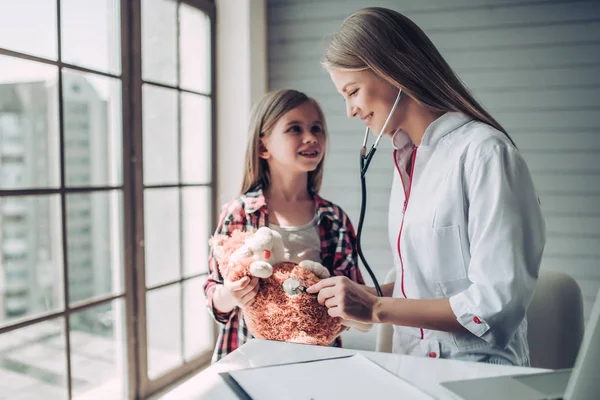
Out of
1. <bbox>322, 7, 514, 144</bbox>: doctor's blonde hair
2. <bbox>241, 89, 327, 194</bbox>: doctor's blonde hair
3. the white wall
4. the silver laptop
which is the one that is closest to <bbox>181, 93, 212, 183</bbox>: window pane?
the white wall

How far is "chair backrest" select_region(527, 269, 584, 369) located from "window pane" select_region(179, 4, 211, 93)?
2114 millimetres

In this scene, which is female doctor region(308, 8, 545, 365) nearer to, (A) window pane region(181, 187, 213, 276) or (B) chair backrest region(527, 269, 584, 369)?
(B) chair backrest region(527, 269, 584, 369)

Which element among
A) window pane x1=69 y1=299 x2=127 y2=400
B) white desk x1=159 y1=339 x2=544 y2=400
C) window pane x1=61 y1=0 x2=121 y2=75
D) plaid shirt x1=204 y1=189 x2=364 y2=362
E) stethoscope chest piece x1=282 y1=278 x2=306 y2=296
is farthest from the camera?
window pane x1=69 y1=299 x2=127 y2=400

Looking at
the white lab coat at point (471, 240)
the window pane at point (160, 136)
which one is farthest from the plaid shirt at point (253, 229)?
the window pane at point (160, 136)

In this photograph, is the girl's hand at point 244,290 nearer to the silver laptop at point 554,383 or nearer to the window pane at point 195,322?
the silver laptop at point 554,383

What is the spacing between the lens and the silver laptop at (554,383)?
58 cm

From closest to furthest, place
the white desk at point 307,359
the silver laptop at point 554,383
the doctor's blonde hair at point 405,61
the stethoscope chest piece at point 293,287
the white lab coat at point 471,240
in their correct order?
the silver laptop at point 554,383
the white desk at point 307,359
the white lab coat at point 471,240
the doctor's blonde hair at point 405,61
the stethoscope chest piece at point 293,287

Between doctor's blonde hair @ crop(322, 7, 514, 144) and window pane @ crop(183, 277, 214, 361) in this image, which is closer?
doctor's blonde hair @ crop(322, 7, 514, 144)

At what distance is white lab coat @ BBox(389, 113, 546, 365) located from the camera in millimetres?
1033

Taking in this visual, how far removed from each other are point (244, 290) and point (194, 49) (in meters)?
1.97

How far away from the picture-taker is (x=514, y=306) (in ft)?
3.40

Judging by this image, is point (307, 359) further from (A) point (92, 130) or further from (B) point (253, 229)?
(A) point (92, 130)

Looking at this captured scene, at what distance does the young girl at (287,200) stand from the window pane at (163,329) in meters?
1.06

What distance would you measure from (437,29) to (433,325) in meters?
2.41
